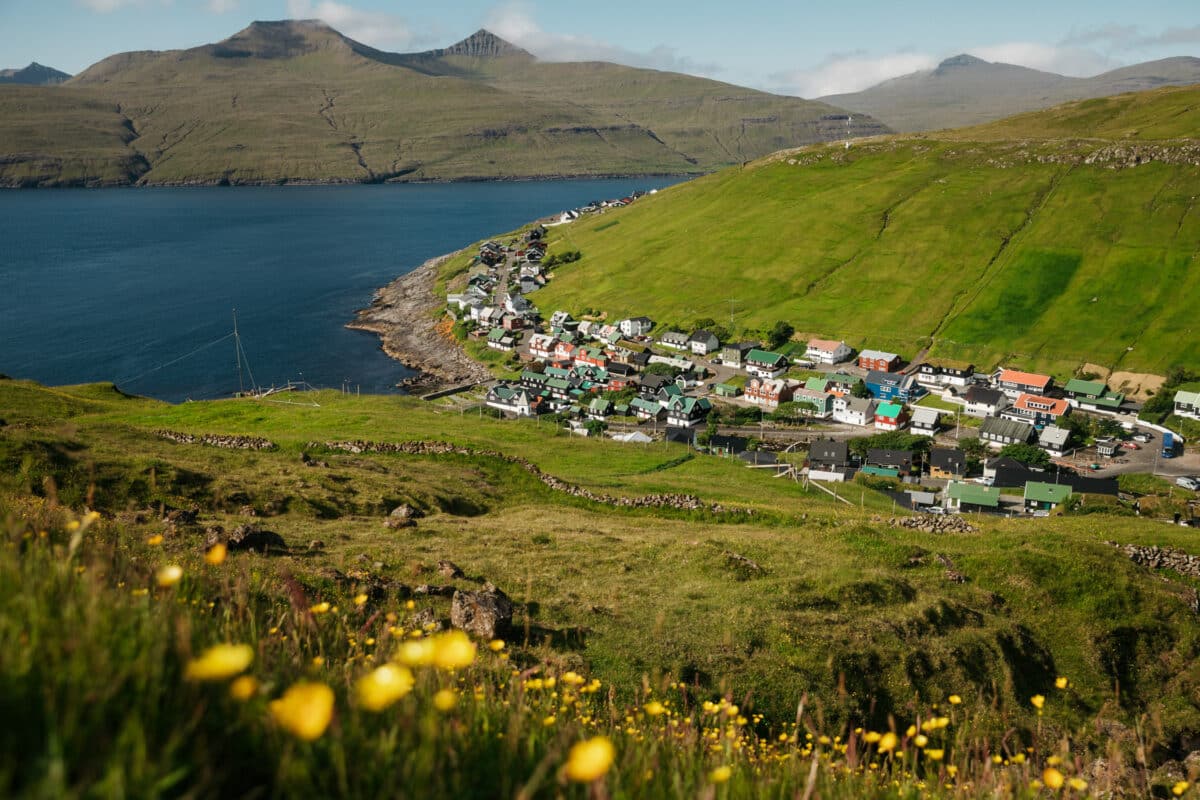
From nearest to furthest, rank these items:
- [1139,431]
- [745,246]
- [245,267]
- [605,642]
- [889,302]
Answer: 1. [605,642]
2. [1139,431]
3. [889,302]
4. [745,246]
5. [245,267]

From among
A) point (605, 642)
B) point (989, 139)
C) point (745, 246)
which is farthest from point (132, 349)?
point (989, 139)

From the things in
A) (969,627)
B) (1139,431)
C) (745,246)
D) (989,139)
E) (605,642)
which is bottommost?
(1139,431)

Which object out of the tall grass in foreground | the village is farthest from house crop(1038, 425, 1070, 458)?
the tall grass in foreground

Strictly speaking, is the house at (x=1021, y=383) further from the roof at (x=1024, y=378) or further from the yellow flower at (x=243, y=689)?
the yellow flower at (x=243, y=689)

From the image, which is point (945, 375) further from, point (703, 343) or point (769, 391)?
point (703, 343)

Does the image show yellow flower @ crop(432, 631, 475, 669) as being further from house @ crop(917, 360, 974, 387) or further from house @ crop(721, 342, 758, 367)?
house @ crop(721, 342, 758, 367)

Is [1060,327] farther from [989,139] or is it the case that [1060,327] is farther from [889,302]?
[989,139]
